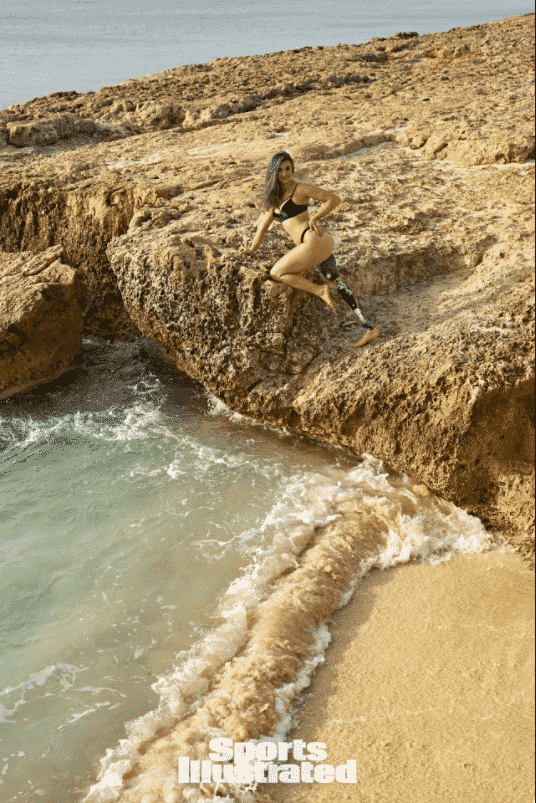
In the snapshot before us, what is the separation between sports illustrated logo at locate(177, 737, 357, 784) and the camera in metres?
2.87

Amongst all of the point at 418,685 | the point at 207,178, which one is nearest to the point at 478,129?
the point at 207,178

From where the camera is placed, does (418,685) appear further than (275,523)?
No

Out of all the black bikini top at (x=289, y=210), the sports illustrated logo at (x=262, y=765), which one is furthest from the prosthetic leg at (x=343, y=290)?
the sports illustrated logo at (x=262, y=765)

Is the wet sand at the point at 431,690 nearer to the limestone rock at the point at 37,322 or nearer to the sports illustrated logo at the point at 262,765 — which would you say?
the sports illustrated logo at the point at 262,765

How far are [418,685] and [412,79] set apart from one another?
810 cm

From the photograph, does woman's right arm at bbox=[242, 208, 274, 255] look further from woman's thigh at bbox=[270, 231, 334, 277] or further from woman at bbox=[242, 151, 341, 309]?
woman's thigh at bbox=[270, 231, 334, 277]

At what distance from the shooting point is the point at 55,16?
721 cm

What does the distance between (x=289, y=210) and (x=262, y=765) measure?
341 centimetres

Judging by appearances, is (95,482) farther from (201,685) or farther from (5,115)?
(5,115)

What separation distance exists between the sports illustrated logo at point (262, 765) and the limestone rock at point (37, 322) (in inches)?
152

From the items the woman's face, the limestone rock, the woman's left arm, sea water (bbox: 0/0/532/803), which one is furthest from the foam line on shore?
the limestone rock

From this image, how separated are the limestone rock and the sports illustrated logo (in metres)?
3.86

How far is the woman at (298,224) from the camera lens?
4.57 metres

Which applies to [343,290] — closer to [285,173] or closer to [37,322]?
[285,173]
